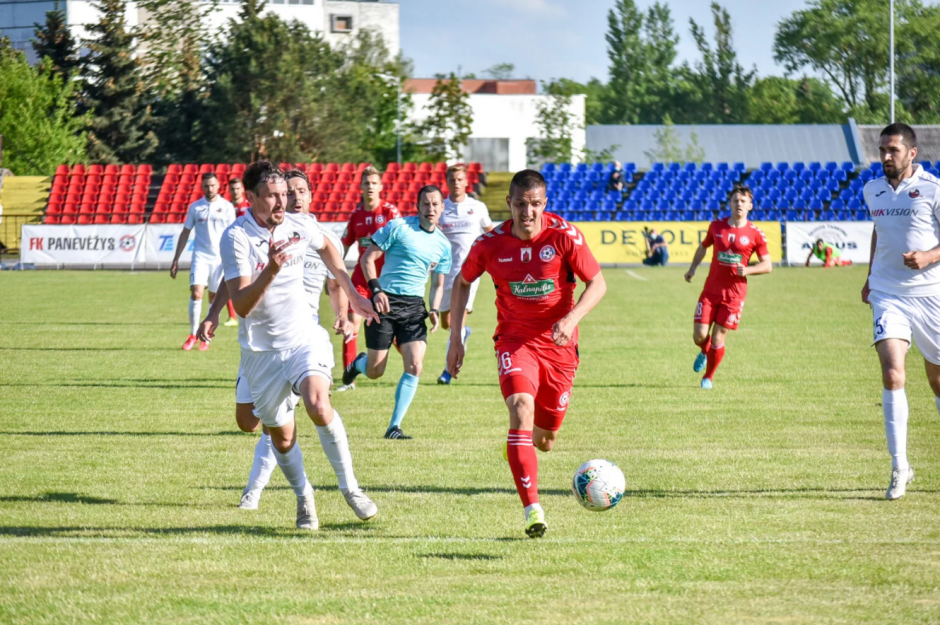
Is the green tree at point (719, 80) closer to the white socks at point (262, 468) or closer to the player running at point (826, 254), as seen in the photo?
the player running at point (826, 254)

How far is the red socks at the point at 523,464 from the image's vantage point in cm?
588

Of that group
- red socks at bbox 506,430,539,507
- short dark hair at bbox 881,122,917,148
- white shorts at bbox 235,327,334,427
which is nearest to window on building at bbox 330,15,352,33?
short dark hair at bbox 881,122,917,148

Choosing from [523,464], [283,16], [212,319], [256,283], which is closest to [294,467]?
[212,319]

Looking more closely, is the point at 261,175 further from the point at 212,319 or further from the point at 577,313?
the point at 577,313

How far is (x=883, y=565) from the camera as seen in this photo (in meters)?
5.42

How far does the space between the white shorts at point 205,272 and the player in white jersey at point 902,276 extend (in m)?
10.1

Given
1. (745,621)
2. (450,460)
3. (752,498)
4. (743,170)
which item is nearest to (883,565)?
(745,621)

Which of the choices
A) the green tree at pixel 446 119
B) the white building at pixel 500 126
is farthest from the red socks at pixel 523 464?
the white building at pixel 500 126

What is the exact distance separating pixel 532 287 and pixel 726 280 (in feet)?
21.6

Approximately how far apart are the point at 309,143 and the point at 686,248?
2140 centimetres

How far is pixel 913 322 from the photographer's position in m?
7.22

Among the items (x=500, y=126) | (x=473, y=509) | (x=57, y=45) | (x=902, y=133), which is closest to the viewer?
(x=473, y=509)

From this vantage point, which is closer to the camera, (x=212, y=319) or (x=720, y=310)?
(x=212, y=319)

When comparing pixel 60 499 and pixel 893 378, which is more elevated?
pixel 893 378
